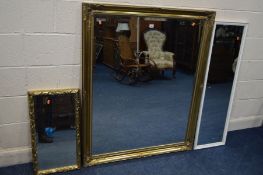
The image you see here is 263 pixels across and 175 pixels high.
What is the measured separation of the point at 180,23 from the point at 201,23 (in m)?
0.18

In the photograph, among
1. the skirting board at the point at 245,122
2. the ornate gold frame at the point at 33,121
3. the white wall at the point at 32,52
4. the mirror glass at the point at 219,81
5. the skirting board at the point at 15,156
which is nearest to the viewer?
the white wall at the point at 32,52

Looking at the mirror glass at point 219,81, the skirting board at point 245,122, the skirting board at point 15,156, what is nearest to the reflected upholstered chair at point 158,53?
the mirror glass at point 219,81

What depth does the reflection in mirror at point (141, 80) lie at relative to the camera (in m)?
1.92

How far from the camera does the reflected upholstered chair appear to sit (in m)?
2.02

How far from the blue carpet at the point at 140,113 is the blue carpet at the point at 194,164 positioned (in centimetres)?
17

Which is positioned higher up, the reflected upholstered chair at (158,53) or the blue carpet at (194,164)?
the reflected upholstered chair at (158,53)

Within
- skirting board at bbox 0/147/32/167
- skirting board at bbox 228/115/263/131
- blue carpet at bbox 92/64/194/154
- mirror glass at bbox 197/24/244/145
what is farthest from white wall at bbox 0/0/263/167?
skirting board at bbox 228/115/263/131

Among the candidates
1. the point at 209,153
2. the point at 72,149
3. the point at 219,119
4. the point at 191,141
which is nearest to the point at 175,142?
the point at 191,141

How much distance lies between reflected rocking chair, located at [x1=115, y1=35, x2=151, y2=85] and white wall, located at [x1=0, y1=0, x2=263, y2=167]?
1.21ft

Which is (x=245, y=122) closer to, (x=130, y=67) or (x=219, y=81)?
(x=219, y=81)

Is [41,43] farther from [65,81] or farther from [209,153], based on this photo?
[209,153]

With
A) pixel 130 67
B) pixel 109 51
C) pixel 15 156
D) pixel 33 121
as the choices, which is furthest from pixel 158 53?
pixel 15 156

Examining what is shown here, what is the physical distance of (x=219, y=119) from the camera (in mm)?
2518

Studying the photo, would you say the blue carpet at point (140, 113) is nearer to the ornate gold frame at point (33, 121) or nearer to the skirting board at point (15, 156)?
the ornate gold frame at point (33, 121)
